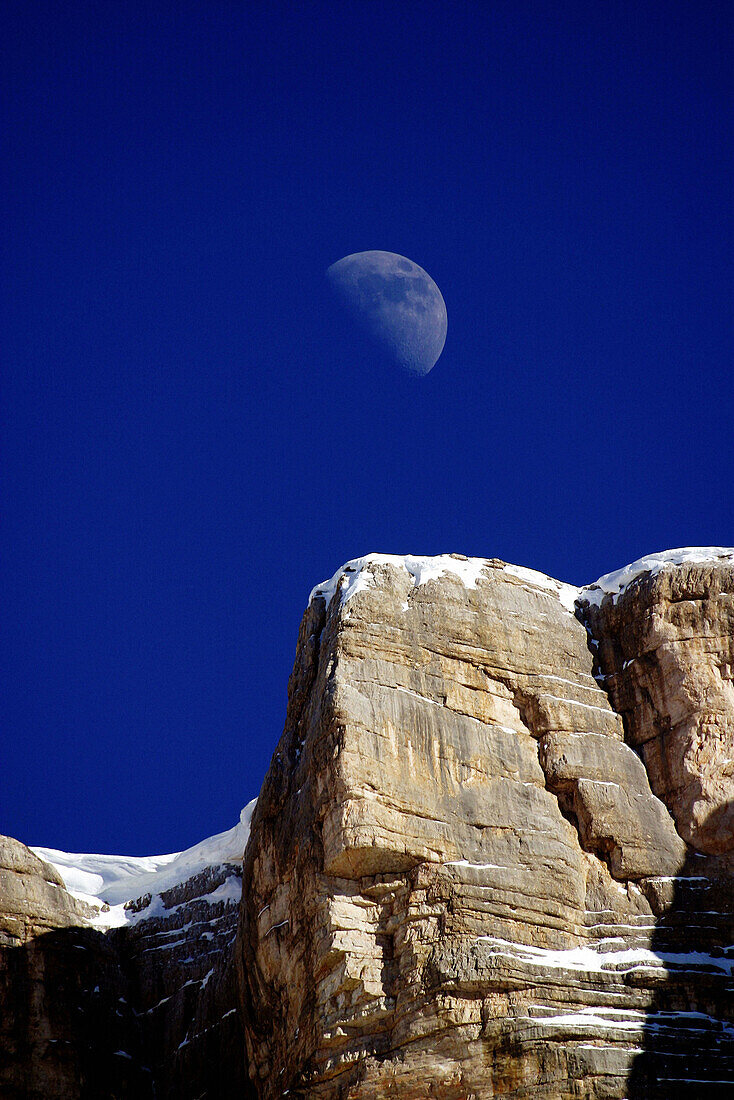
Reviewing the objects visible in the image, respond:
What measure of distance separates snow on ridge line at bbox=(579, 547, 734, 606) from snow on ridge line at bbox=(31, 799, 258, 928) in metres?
24.4

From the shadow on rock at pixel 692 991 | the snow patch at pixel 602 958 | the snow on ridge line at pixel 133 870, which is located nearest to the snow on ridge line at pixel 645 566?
the shadow on rock at pixel 692 991

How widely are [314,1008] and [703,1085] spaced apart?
12.1m

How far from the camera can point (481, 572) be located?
164ft

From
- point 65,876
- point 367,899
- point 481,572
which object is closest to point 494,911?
point 367,899

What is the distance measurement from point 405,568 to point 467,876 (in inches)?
555

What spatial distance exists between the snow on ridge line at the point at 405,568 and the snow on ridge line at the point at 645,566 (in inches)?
205

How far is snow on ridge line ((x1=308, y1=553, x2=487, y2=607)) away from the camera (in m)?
48.2

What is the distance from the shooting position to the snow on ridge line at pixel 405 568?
48219 millimetres

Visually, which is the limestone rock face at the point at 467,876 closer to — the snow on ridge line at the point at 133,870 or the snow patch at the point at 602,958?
the snow patch at the point at 602,958

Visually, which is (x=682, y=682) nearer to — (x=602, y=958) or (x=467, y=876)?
(x=602, y=958)

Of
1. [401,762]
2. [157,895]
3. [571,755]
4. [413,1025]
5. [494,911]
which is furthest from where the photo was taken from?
[157,895]

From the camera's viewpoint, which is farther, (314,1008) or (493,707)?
(493,707)

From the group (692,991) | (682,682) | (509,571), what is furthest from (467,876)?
(509,571)

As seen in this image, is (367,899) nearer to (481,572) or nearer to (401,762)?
(401,762)
